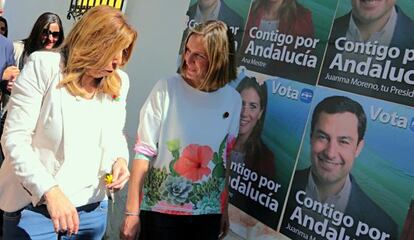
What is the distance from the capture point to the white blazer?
59.1 inches

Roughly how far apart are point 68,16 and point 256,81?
10.2 feet

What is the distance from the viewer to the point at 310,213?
2.23m

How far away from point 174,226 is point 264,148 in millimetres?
778

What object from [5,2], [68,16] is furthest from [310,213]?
[5,2]

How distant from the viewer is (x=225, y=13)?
9.53ft

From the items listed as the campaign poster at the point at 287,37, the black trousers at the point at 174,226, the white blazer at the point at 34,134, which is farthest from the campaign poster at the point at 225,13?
the white blazer at the point at 34,134

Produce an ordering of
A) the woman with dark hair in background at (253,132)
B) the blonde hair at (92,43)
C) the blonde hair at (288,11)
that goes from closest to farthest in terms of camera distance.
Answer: the blonde hair at (92,43)
the blonde hair at (288,11)
the woman with dark hair in background at (253,132)

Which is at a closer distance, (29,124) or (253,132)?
(29,124)

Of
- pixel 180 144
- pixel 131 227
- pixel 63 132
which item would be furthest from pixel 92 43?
pixel 131 227

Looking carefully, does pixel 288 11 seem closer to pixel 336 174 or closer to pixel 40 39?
pixel 336 174

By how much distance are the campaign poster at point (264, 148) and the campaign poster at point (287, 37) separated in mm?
64

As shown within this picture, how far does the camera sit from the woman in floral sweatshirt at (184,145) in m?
1.95

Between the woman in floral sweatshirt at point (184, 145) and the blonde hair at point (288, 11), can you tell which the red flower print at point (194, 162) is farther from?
the blonde hair at point (288, 11)

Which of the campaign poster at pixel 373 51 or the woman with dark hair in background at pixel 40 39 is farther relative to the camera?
the woman with dark hair in background at pixel 40 39
